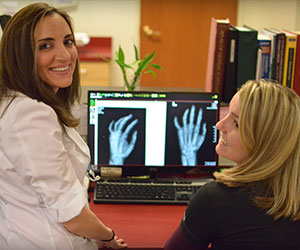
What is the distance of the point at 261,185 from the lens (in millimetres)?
1193

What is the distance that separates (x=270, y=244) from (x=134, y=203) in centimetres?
68

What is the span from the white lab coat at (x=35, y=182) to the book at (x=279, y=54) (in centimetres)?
111

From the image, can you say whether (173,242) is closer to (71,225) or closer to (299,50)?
(71,225)

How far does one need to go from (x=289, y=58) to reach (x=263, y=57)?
0.11 meters

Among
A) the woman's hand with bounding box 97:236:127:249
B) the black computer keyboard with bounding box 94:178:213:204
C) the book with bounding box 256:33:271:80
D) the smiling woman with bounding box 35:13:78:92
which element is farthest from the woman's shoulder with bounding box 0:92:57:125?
the book with bounding box 256:33:271:80

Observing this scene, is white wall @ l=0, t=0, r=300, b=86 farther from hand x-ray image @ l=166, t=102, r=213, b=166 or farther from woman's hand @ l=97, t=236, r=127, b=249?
woman's hand @ l=97, t=236, r=127, b=249

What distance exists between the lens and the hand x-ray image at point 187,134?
1885mm

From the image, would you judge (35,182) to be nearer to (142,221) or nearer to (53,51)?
(53,51)

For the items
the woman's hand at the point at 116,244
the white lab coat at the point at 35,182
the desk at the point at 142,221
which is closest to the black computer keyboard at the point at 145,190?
the desk at the point at 142,221

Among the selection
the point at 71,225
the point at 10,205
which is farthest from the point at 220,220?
the point at 10,205

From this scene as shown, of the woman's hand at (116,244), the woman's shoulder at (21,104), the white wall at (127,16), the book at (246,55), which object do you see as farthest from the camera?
the white wall at (127,16)

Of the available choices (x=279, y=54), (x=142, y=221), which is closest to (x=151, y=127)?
(x=142, y=221)

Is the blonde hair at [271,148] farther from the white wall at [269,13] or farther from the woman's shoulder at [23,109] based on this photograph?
the white wall at [269,13]

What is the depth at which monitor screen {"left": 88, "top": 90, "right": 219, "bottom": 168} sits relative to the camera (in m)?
1.87
